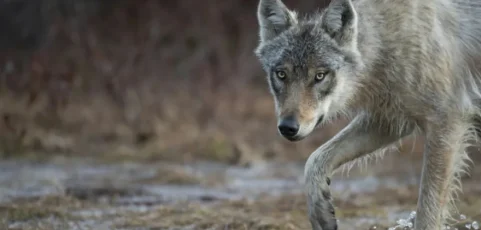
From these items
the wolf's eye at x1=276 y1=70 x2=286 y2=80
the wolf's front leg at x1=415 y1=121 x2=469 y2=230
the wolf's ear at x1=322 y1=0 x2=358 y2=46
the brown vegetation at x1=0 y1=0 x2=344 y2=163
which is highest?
the brown vegetation at x1=0 y1=0 x2=344 y2=163

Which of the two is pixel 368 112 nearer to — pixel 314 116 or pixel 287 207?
pixel 314 116

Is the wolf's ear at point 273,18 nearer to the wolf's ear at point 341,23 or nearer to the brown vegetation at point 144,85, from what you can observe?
the wolf's ear at point 341,23

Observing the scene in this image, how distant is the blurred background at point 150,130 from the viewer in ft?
33.2

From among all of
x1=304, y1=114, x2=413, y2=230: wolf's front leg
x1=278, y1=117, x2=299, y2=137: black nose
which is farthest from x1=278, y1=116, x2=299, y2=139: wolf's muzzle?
x1=304, y1=114, x2=413, y2=230: wolf's front leg

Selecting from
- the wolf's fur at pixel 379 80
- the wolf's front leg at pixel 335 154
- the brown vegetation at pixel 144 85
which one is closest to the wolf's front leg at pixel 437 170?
the wolf's fur at pixel 379 80

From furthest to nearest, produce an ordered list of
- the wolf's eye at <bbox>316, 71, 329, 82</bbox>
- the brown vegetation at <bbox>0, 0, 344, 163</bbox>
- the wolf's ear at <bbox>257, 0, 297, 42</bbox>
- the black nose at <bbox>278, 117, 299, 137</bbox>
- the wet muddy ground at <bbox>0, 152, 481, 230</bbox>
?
1. the brown vegetation at <bbox>0, 0, 344, 163</bbox>
2. the wet muddy ground at <bbox>0, 152, 481, 230</bbox>
3. the wolf's ear at <bbox>257, 0, 297, 42</bbox>
4. the wolf's eye at <bbox>316, 71, 329, 82</bbox>
5. the black nose at <bbox>278, 117, 299, 137</bbox>

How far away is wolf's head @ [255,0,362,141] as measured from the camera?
7.23 metres

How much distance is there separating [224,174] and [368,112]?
18.6 ft

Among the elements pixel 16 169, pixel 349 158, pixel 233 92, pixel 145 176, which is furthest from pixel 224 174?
pixel 349 158

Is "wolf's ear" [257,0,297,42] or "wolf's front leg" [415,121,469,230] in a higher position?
"wolf's ear" [257,0,297,42]

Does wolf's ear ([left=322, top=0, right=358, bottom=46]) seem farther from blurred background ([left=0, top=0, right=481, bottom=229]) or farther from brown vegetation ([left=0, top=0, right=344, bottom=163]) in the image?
brown vegetation ([left=0, top=0, right=344, bottom=163])

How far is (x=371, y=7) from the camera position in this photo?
7.92 metres

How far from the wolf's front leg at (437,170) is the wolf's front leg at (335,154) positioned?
28 cm

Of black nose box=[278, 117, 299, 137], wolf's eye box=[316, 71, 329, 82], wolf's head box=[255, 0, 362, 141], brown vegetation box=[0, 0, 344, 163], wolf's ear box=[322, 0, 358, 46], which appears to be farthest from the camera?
brown vegetation box=[0, 0, 344, 163]
